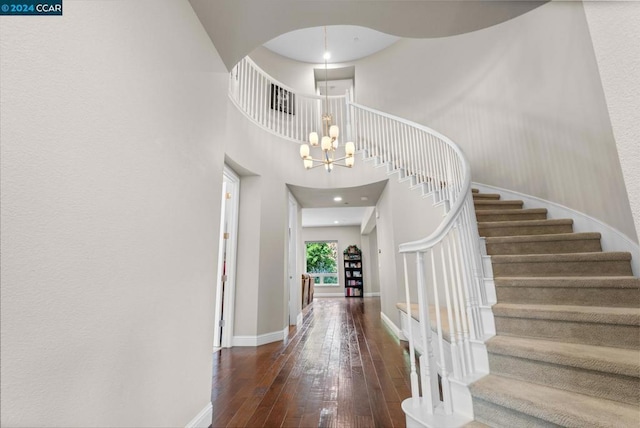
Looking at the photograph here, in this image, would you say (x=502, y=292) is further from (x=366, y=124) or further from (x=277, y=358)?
(x=366, y=124)

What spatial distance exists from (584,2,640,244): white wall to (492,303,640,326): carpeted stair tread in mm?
1309

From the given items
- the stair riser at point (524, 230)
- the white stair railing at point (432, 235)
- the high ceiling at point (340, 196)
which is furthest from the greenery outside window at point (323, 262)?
the stair riser at point (524, 230)

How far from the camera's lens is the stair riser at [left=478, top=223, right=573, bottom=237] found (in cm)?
282

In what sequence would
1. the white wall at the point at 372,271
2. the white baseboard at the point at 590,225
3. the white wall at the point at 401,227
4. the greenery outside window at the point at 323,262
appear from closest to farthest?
the white baseboard at the point at 590,225, the white wall at the point at 401,227, the white wall at the point at 372,271, the greenery outside window at the point at 323,262

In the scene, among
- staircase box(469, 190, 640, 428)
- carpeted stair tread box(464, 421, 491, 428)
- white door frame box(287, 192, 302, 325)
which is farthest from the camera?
white door frame box(287, 192, 302, 325)

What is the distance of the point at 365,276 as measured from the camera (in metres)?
11.4

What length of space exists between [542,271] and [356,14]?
2.46 m

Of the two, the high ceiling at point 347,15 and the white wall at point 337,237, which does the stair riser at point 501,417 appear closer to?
the high ceiling at point 347,15

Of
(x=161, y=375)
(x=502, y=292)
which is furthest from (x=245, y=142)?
(x=502, y=292)

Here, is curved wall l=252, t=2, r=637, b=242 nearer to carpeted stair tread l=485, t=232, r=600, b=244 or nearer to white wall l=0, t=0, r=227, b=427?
carpeted stair tread l=485, t=232, r=600, b=244

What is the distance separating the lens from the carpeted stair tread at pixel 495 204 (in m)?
3.38

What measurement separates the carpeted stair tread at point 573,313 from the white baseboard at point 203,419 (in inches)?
83.0

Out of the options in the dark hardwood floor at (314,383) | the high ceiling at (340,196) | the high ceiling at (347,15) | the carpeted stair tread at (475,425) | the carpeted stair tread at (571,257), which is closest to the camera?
the carpeted stair tread at (475,425)

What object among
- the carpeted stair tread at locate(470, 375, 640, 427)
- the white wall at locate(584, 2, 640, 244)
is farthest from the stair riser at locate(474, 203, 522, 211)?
the white wall at locate(584, 2, 640, 244)
